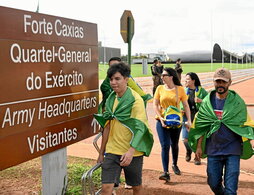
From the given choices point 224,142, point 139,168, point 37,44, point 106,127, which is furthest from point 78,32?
point 224,142

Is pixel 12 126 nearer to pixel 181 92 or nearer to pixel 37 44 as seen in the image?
pixel 37 44

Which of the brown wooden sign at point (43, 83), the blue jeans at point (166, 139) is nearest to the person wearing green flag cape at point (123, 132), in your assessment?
the brown wooden sign at point (43, 83)

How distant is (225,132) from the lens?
395 cm

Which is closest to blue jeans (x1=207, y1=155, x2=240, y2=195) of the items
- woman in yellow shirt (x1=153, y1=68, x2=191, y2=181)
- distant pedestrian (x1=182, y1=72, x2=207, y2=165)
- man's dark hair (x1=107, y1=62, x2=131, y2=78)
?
man's dark hair (x1=107, y1=62, x2=131, y2=78)

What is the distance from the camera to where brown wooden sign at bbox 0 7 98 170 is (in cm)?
326

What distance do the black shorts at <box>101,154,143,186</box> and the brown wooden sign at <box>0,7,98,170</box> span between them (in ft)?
2.07

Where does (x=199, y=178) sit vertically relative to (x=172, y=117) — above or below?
below

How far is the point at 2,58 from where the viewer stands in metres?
3.16

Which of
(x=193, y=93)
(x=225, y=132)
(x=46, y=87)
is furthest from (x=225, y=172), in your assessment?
(x=193, y=93)

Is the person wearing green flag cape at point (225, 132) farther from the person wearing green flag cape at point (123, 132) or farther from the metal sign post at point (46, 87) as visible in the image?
the metal sign post at point (46, 87)

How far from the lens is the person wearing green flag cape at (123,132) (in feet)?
11.5

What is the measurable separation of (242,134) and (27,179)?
285 cm

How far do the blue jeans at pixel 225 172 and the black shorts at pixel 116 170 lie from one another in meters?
0.78

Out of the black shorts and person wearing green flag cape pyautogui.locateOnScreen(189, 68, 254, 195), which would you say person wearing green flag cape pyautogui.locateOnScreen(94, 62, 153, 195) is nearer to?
the black shorts
